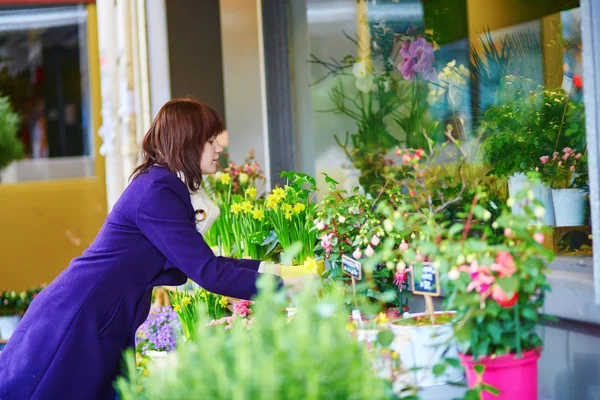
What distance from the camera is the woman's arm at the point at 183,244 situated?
187 cm

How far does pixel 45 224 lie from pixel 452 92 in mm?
5666

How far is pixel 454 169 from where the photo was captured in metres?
2.36

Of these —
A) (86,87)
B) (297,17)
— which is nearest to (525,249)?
(297,17)

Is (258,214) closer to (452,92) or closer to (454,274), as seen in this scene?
(452,92)

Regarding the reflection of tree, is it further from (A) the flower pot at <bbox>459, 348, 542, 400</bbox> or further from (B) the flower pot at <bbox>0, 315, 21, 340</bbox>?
(B) the flower pot at <bbox>0, 315, 21, 340</bbox>

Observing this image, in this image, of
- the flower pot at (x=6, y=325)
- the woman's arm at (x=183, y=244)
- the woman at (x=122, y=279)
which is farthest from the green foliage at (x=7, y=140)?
the woman's arm at (x=183, y=244)

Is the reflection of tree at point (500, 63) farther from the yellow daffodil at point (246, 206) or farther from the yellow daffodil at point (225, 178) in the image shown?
the yellow daffodil at point (225, 178)

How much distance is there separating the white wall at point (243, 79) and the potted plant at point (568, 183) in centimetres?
197

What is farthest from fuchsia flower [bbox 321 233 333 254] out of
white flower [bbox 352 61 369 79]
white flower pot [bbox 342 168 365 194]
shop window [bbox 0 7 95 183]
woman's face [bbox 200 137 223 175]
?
shop window [bbox 0 7 95 183]

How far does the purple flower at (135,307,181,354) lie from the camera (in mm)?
2918

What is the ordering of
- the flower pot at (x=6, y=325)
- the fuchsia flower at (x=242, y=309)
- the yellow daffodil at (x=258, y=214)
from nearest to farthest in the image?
1. the fuchsia flower at (x=242, y=309)
2. the yellow daffodil at (x=258, y=214)
3. the flower pot at (x=6, y=325)

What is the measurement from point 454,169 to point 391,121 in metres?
0.64

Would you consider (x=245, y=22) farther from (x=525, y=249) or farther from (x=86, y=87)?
(x=86, y=87)

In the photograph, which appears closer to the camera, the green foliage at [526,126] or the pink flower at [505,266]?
the pink flower at [505,266]
